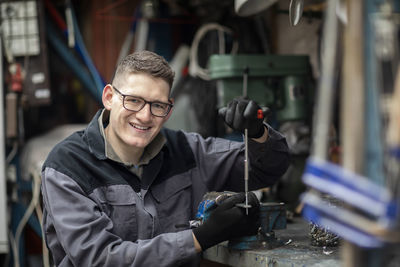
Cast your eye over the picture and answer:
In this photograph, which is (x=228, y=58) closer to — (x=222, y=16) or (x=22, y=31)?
(x=222, y=16)

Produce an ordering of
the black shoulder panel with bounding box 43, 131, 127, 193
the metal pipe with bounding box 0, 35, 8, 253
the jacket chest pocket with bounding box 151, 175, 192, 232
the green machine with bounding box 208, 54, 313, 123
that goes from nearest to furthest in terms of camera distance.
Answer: the black shoulder panel with bounding box 43, 131, 127, 193 → the jacket chest pocket with bounding box 151, 175, 192, 232 → the green machine with bounding box 208, 54, 313, 123 → the metal pipe with bounding box 0, 35, 8, 253

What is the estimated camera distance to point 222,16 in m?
3.31

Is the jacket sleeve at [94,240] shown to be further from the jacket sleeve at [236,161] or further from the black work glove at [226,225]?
the jacket sleeve at [236,161]

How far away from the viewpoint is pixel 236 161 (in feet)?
6.56

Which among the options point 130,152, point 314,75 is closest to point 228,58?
point 314,75

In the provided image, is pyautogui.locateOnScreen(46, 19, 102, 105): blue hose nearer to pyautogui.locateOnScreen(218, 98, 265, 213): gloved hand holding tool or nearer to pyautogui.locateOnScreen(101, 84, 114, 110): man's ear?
Answer: pyautogui.locateOnScreen(101, 84, 114, 110): man's ear

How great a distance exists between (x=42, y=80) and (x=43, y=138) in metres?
0.38

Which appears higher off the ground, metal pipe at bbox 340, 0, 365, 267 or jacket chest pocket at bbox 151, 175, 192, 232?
metal pipe at bbox 340, 0, 365, 267

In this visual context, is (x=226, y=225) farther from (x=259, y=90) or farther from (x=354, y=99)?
(x=259, y=90)

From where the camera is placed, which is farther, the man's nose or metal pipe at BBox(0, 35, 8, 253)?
A: metal pipe at BBox(0, 35, 8, 253)

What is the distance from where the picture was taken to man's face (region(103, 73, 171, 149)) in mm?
1779

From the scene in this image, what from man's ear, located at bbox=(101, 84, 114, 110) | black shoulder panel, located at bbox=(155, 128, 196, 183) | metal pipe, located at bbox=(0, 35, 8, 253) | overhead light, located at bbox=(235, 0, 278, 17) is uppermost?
overhead light, located at bbox=(235, 0, 278, 17)

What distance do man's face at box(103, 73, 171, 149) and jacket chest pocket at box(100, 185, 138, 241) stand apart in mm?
178

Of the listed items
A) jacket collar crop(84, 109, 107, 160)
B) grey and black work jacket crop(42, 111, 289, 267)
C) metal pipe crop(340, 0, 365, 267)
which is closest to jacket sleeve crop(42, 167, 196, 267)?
grey and black work jacket crop(42, 111, 289, 267)
